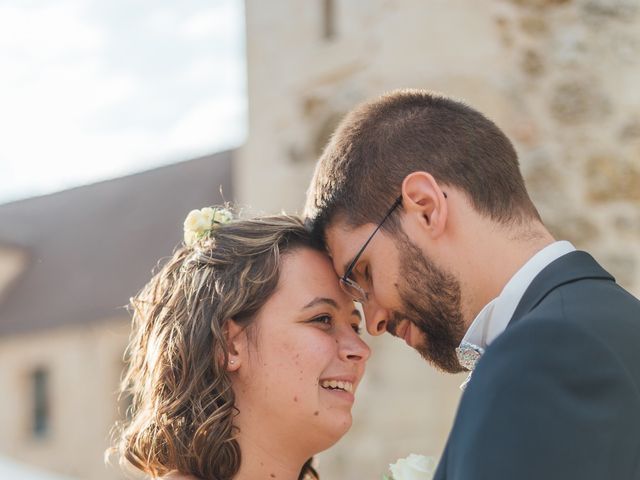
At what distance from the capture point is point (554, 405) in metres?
2.04

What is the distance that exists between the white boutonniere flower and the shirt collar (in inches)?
26.7

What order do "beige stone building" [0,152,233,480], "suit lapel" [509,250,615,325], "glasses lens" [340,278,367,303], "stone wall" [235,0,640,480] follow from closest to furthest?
"suit lapel" [509,250,615,325]
"glasses lens" [340,278,367,303]
"stone wall" [235,0,640,480]
"beige stone building" [0,152,233,480]

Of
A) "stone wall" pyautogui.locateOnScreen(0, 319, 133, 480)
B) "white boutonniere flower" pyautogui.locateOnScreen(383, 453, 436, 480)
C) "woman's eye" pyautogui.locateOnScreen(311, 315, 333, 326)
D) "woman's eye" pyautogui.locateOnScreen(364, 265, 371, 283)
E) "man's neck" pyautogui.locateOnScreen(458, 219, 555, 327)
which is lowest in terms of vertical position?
"stone wall" pyautogui.locateOnScreen(0, 319, 133, 480)

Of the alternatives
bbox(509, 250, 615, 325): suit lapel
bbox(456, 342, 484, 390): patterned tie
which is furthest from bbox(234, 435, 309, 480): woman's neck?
bbox(509, 250, 615, 325): suit lapel

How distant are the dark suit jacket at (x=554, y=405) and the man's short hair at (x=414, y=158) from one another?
0.59 m

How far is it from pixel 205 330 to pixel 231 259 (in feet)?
0.91

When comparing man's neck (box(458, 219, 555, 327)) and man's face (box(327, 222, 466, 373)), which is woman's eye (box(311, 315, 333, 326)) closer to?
man's face (box(327, 222, 466, 373))

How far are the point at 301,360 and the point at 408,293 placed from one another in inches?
33.9

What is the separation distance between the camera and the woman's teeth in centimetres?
366

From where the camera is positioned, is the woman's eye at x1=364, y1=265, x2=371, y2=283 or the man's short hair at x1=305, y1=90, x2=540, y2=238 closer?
the man's short hair at x1=305, y1=90, x2=540, y2=238

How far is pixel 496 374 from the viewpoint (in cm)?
211

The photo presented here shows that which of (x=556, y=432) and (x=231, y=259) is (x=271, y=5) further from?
(x=556, y=432)

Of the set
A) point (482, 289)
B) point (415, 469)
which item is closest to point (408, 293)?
point (482, 289)

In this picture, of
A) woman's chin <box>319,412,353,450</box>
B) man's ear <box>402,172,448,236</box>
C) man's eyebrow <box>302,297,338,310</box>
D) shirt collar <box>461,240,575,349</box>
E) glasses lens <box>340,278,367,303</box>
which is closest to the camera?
shirt collar <box>461,240,575,349</box>
